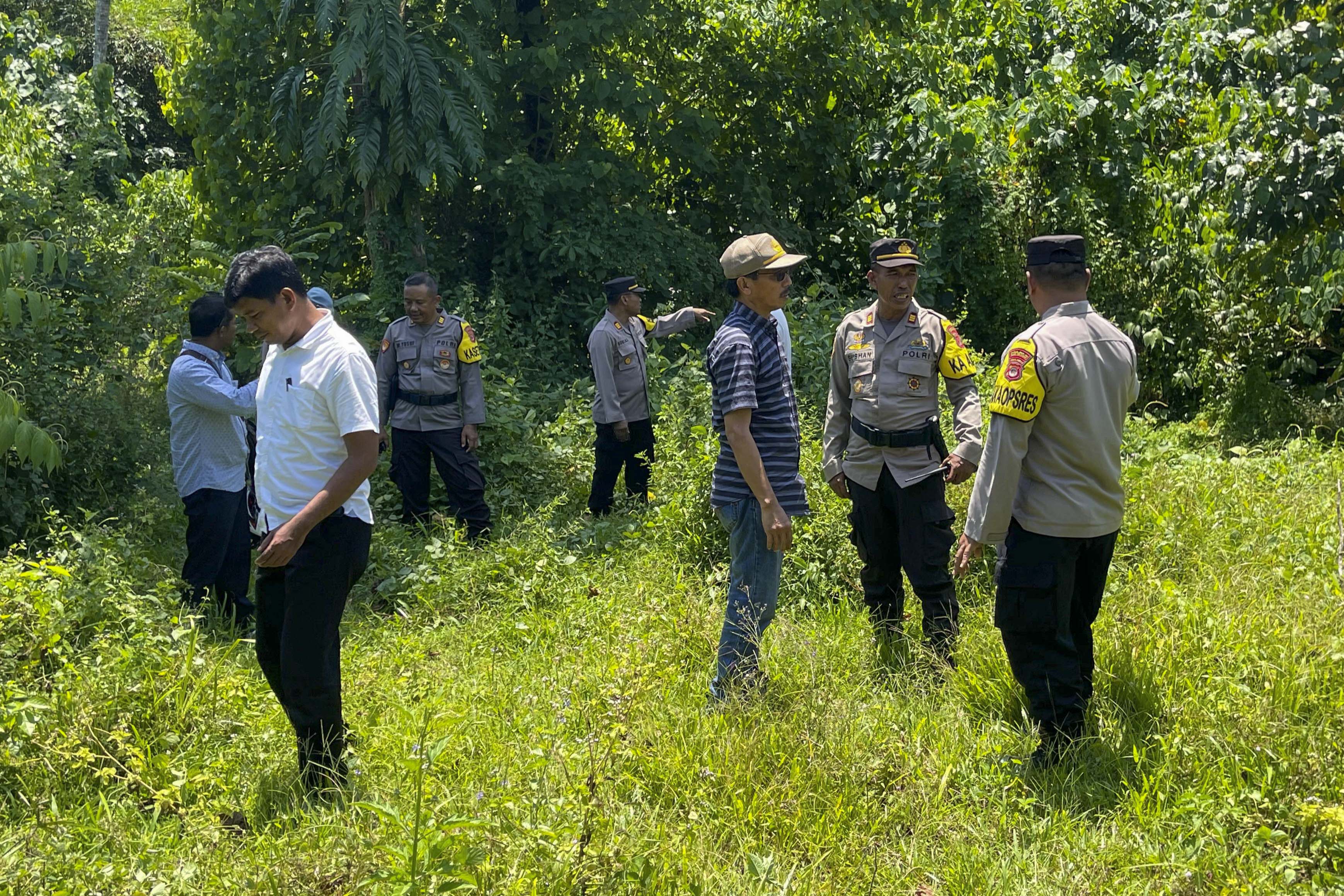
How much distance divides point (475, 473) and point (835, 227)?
718 cm

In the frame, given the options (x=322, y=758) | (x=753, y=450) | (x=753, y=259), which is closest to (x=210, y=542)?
(x=322, y=758)

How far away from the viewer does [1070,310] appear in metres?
3.66

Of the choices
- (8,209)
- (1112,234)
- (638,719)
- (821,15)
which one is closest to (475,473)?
(8,209)

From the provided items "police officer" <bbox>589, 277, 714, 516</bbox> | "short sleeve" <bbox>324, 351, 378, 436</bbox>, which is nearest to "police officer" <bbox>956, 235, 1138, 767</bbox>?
"short sleeve" <bbox>324, 351, 378, 436</bbox>

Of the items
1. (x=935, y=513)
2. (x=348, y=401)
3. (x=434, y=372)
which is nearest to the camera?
(x=348, y=401)

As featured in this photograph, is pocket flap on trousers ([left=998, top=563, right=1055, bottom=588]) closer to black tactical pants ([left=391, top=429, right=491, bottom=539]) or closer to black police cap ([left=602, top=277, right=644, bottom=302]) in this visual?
black tactical pants ([left=391, top=429, right=491, bottom=539])

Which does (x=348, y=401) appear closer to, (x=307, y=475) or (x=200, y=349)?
(x=307, y=475)

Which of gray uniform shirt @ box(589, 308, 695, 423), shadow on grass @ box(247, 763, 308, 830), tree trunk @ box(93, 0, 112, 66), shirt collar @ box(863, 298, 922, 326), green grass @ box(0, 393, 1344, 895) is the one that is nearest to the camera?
green grass @ box(0, 393, 1344, 895)

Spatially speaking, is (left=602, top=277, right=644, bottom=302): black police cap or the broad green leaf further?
(left=602, top=277, right=644, bottom=302): black police cap

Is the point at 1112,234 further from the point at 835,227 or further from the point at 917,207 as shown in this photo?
the point at 835,227

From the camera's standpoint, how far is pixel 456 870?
8.91 feet

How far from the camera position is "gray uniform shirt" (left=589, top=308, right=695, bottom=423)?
24.6 ft

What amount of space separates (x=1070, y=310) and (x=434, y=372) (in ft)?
15.0

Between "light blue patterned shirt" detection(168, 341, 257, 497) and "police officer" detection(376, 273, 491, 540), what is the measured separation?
5.56ft
